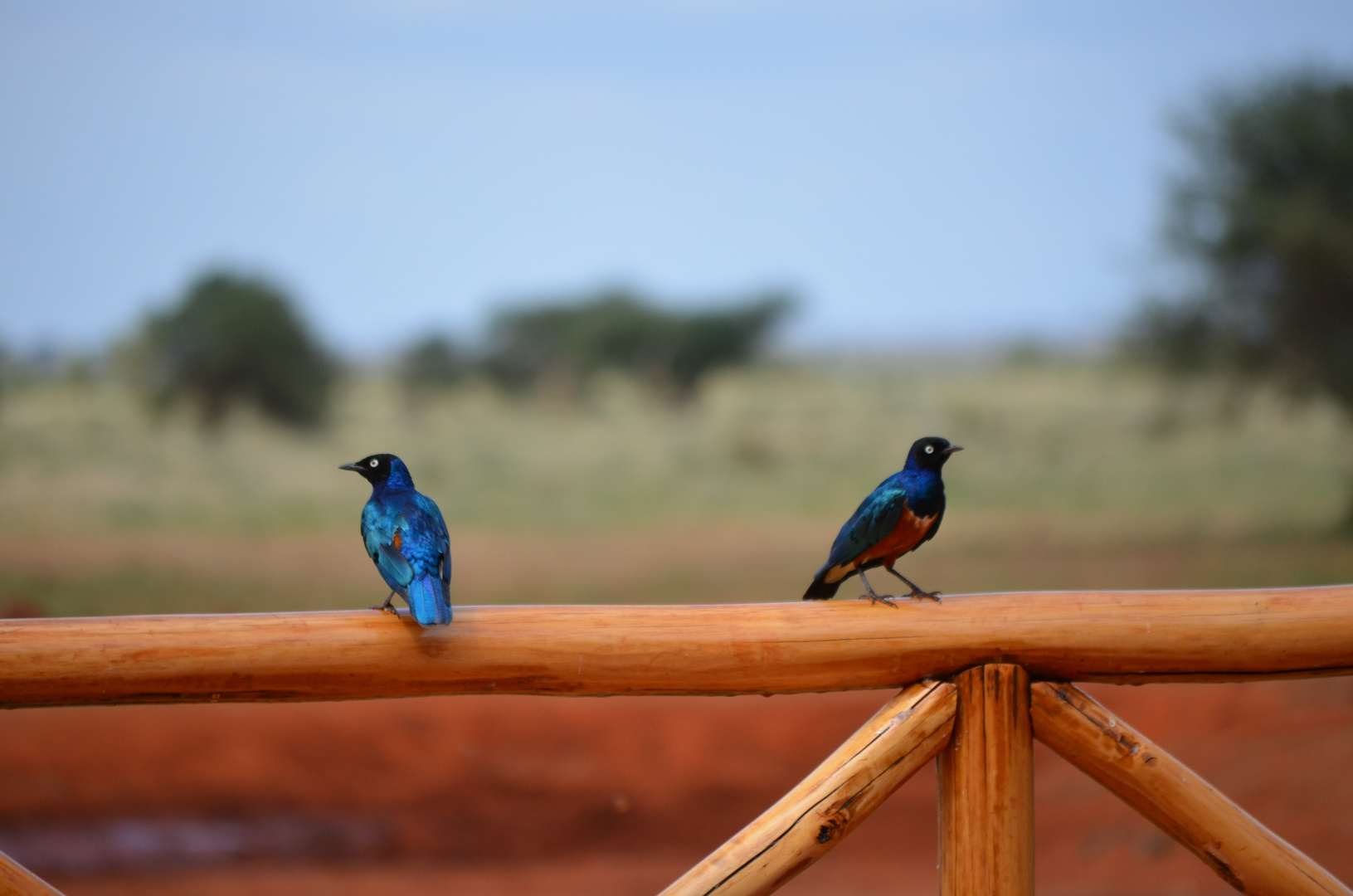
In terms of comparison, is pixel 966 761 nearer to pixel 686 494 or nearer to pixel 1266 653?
pixel 1266 653

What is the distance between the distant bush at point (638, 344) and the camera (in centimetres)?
2238

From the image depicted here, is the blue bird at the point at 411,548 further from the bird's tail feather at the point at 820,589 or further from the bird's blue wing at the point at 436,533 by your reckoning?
the bird's tail feather at the point at 820,589

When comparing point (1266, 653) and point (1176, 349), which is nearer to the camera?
point (1266, 653)

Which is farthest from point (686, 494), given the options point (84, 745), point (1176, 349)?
point (84, 745)

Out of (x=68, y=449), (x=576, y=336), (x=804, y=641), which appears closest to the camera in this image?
(x=804, y=641)

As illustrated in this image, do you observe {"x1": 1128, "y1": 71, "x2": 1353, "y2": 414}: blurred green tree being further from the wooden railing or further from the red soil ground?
the wooden railing

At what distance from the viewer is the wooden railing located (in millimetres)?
1791

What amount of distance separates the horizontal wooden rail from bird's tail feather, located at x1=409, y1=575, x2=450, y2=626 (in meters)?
0.07

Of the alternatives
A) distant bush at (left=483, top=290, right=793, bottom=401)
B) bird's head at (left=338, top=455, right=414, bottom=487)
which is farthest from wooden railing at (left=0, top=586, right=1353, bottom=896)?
distant bush at (left=483, top=290, right=793, bottom=401)

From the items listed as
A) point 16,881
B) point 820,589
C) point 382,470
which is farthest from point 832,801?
point 16,881

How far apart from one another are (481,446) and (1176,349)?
968 centimetres

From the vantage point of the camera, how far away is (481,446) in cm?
1650

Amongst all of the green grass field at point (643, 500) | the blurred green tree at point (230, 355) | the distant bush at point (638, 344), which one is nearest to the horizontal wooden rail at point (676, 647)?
the green grass field at point (643, 500)

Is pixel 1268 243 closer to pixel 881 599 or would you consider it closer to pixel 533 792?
pixel 533 792
